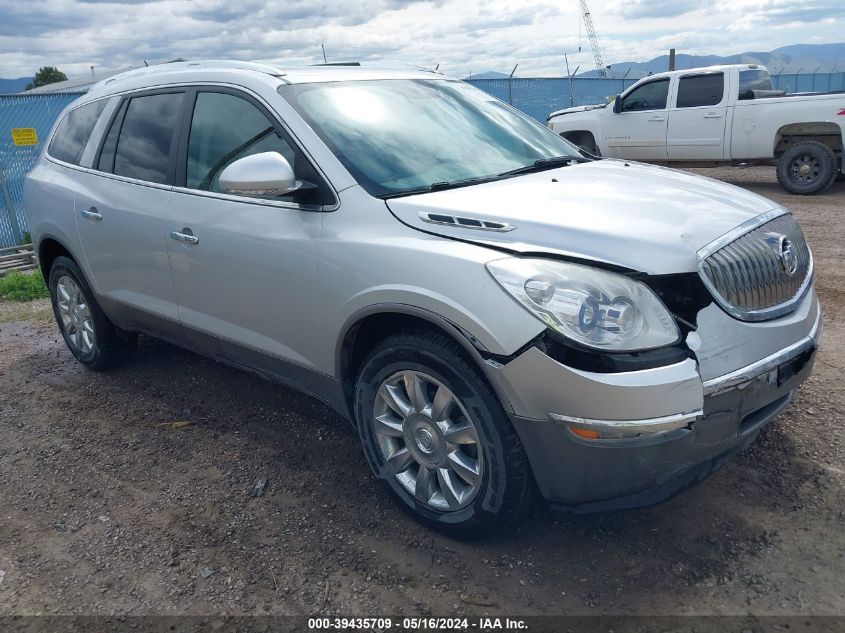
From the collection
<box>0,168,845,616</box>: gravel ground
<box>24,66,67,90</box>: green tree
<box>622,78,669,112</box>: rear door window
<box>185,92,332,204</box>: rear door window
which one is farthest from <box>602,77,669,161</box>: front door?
<box>24,66,67,90</box>: green tree

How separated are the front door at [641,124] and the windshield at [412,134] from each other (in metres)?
9.82

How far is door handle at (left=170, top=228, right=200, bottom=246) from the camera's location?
12.0ft

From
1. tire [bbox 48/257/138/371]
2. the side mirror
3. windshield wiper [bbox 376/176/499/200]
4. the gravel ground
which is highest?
the side mirror

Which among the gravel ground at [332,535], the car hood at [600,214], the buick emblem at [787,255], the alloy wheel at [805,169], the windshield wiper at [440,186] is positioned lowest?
the alloy wheel at [805,169]

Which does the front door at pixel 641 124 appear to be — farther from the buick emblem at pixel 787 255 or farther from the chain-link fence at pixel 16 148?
the buick emblem at pixel 787 255

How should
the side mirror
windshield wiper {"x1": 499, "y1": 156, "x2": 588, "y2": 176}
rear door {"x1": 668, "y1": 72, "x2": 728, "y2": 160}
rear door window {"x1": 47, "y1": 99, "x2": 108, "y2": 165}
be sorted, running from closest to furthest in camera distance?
1. the side mirror
2. windshield wiper {"x1": 499, "y1": 156, "x2": 588, "y2": 176}
3. rear door window {"x1": 47, "y1": 99, "x2": 108, "y2": 165}
4. rear door {"x1": 668, "y1": 72, "x2": 728, "y2": 160}

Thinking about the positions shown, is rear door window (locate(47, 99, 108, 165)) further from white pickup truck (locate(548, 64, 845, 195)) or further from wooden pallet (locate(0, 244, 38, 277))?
white pickup truck (locate(548, 64, 845, 195))

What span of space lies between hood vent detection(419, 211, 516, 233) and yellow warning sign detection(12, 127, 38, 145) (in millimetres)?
8831

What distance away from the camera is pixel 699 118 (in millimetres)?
12398

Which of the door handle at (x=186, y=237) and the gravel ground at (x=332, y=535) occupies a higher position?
the door handle at (x=186, y=237)

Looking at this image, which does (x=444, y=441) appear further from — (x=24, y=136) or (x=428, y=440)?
(x=24, y=136)

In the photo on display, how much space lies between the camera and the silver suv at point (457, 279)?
244 cm

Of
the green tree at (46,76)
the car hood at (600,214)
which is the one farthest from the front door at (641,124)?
the green tree at (46,76)

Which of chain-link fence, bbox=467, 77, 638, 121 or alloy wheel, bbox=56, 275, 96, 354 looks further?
chain-link fence, bbox=467, 77, 638, 121
